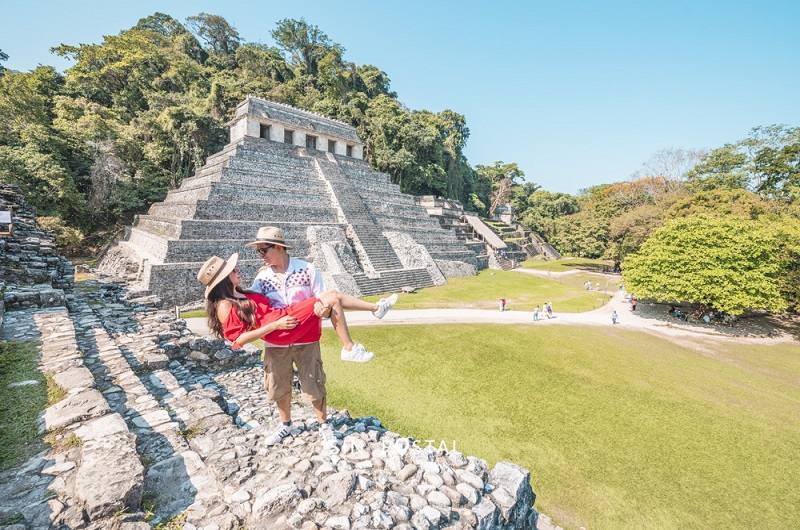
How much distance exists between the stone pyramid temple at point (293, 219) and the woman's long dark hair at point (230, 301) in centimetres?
1305

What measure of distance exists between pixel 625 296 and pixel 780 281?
773 cm

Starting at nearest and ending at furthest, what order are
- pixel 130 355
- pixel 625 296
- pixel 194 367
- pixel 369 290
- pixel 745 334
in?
1. pixel 130 355
2. pixel 194 367
3. pixel 745 334
4. pixel 369 290
5. pixel 625 296

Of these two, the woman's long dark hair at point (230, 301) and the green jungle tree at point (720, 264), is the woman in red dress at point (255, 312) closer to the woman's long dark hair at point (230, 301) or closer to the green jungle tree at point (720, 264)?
the woman's long dark hair at point (230, 301)

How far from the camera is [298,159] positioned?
2469 cm

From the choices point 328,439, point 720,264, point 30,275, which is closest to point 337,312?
point 328,439

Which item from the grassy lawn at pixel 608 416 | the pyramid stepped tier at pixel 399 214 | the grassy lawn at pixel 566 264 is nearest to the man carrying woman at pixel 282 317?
the grassy lawn at pixel 608 416

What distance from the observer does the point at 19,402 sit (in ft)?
11.5

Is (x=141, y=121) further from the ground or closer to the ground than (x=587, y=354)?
further from the ground

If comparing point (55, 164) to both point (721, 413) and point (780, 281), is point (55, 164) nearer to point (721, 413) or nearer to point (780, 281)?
point (721, 413)

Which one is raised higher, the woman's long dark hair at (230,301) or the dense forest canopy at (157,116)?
the dense forest canopy at (157,116)

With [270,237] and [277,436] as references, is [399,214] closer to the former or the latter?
[270,237]

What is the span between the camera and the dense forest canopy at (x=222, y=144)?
18016mm

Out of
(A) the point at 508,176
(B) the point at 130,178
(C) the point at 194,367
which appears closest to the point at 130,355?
(C) the point at 194,367

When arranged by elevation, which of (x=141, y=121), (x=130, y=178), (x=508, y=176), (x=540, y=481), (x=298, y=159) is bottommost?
(x=540, y=481)
